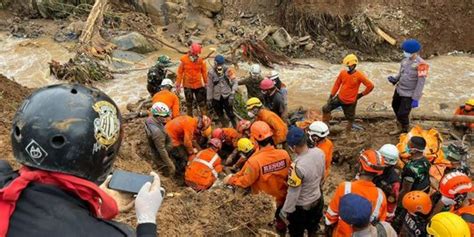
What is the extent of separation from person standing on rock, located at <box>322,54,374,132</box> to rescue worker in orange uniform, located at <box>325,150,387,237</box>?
11.5 ft

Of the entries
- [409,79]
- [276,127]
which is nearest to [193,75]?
[276,127]

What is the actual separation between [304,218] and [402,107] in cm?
359

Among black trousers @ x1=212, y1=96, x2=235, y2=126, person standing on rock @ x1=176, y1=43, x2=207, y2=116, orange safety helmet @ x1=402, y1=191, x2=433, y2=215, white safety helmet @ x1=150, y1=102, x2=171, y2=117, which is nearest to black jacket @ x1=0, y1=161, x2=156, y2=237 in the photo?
orange safety helmet @ x1=402, y1=191, x2=433, y2=215

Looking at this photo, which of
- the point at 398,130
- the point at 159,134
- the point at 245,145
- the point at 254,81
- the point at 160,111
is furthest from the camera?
the point at 254,81

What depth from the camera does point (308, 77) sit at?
13.4m

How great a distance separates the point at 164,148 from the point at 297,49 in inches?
364

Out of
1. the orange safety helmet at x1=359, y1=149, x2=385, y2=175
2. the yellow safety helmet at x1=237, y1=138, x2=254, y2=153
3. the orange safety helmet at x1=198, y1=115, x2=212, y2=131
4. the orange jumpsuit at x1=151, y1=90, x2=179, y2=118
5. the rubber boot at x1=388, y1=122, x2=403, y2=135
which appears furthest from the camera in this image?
the rubber boot at x1=388, y1=122, x2=403, y2=135

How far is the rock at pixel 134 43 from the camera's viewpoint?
A: 14.8 meters

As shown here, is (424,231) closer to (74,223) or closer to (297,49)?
(74,223)

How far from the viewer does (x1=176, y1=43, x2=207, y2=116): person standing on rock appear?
8969 mm

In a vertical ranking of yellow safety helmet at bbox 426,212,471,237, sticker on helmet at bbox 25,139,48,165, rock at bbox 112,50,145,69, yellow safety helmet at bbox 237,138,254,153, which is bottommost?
rock at bbox 112,50,145,69

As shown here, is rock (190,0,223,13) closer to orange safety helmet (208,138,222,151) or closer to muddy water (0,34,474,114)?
muddy water (0,34,474,114)

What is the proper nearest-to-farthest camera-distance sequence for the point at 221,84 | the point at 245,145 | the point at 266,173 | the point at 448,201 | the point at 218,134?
the point at 448,201 → the point at 266,173 → the point at 245,145 → the point at 218,134 → the point at 221,84

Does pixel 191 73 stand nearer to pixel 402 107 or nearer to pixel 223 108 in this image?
pixel 223 108
